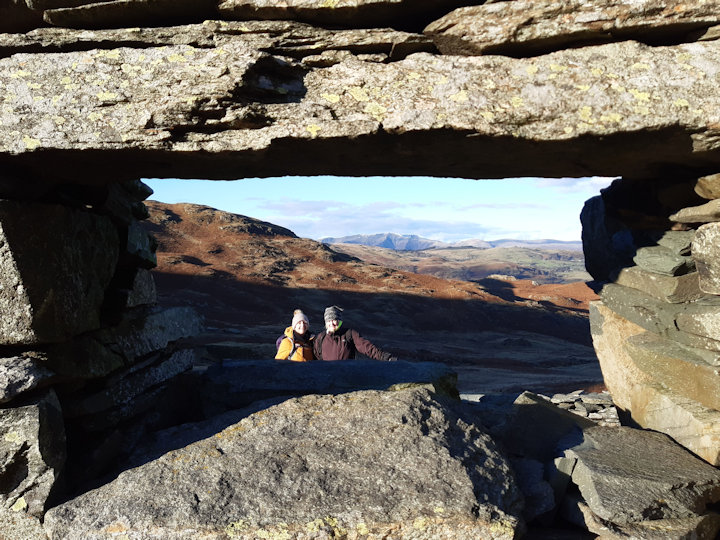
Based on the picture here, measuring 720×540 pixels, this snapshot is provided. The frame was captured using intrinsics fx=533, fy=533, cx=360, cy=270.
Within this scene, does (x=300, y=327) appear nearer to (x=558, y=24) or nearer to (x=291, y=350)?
(x=291, y=350)

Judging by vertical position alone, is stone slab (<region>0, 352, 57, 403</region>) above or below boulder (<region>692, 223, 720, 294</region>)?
below

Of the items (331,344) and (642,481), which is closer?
(642,481)

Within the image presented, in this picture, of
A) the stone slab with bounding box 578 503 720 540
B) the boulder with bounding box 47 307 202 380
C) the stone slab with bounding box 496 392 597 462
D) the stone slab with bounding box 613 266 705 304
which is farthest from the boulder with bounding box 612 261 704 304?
the boulder with bounding box 47 307 202 380

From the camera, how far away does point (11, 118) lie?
4512mm

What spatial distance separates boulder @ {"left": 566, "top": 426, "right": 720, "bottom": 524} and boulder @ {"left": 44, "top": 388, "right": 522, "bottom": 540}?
2.67 feet

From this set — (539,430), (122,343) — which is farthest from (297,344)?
(539,430)

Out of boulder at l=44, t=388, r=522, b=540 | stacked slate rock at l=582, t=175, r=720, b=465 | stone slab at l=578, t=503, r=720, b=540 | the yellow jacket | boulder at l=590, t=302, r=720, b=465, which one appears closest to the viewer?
boulder at l=44, t=388, r=522, b=540

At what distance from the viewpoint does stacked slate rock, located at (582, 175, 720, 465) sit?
5.32m

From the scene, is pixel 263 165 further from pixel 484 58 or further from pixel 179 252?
pixel 179 252

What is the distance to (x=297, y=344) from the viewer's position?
8.86m

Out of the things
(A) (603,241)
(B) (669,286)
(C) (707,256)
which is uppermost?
(C) (707,256)

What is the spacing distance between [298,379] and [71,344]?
250cm

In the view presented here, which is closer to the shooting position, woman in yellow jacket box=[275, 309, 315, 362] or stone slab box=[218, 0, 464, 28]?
stone slab box=[218, 0, 464, 28]

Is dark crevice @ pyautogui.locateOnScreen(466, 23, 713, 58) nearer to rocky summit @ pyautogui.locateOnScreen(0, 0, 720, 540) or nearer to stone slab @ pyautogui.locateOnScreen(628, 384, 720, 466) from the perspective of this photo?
rocky summit @ pyautogui.locateOnScreen(0, 0, 720, 540)
